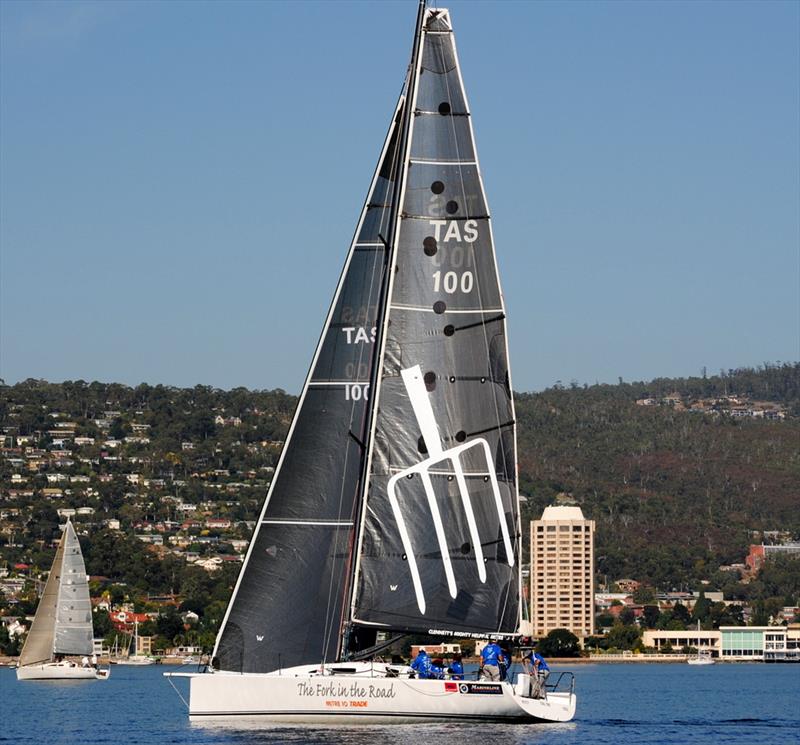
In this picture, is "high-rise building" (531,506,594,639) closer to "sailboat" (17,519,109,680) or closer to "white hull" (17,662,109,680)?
"sailboat" (17,519,109,680)

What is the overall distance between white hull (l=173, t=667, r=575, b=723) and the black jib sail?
4.48ft

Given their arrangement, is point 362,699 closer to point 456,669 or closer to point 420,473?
point 456,669

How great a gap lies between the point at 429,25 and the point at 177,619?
344ft

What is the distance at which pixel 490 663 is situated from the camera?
3152cm

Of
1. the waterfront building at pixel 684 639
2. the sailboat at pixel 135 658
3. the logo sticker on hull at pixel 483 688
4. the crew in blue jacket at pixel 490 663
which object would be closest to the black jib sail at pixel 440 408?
the crew in blue jacket at pixel 490 663

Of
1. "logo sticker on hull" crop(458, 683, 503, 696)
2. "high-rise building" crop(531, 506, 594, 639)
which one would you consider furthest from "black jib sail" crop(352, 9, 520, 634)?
"high-rise building" crop(531, 506, 594, 639)

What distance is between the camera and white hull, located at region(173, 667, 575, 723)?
30.5m

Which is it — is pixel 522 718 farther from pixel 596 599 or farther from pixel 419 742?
pixel 596 599

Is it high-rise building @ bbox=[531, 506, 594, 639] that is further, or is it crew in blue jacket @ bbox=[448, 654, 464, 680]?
high-rise building @ bbox=[531, 506, 594, 639]

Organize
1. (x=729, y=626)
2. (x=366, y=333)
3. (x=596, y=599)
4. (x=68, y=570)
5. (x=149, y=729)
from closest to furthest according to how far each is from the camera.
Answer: (x=366, y=333) < (x=149, y=729) < (x=68, y=570) < (x=729, y=626) < (x=596, y=599)

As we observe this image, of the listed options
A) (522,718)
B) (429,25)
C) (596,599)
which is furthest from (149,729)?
(596,599)

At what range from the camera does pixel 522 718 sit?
1231 inches

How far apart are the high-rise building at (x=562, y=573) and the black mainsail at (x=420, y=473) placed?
475 feet

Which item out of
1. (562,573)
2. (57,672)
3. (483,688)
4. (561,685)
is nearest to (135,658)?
(57,672)
